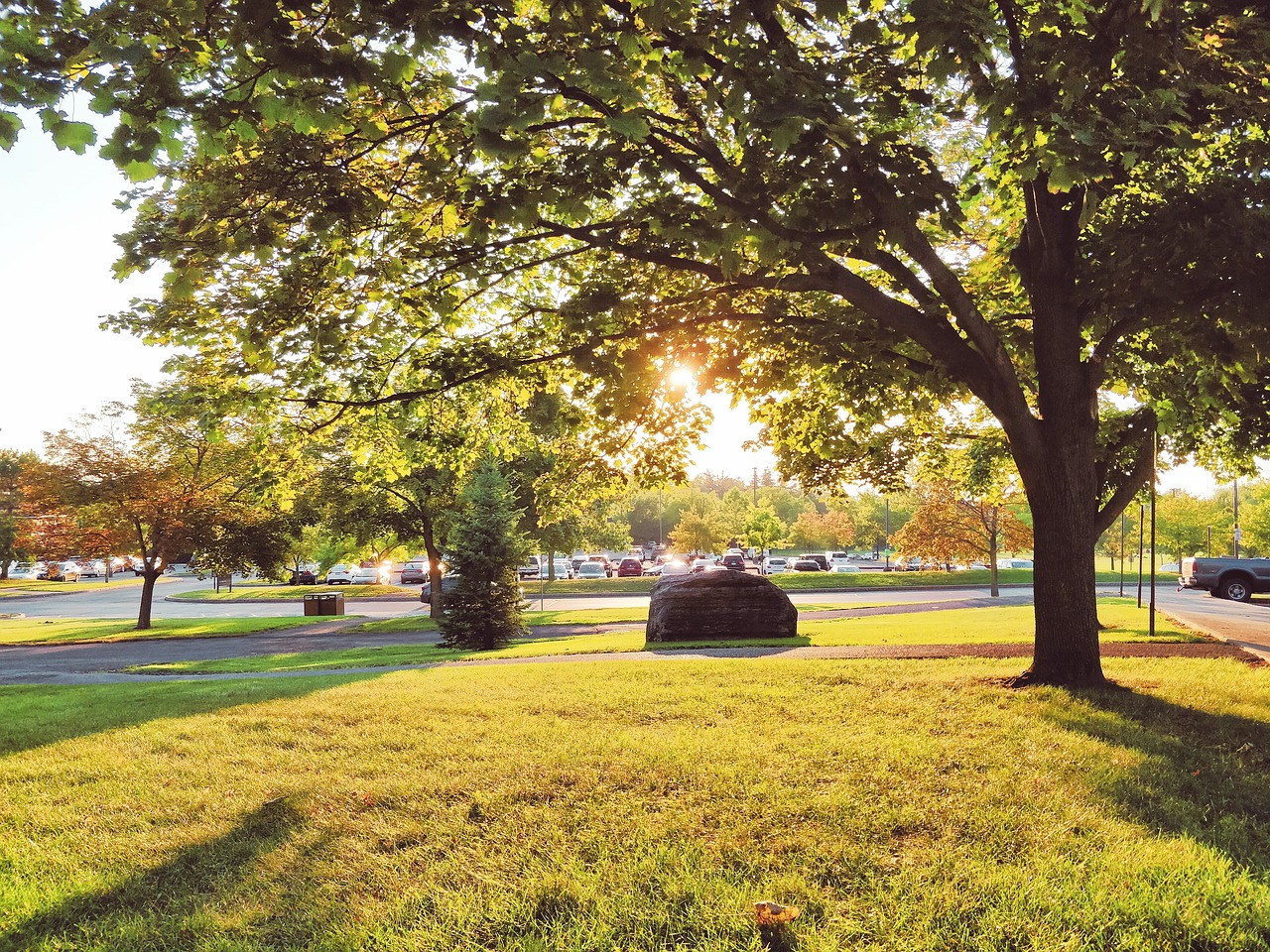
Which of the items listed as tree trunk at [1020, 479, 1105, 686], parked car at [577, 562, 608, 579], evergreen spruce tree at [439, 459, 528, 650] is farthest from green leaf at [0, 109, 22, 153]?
parked car at [577, 562, 608, 579]

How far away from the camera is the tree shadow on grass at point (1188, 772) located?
12.7 ft

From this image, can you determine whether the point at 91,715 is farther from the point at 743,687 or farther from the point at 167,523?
the point at 167,523

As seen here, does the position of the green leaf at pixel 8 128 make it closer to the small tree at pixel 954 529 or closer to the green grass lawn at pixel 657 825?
the green grass lawn at pixel 657 825

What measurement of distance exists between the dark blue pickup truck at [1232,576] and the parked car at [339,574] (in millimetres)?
46020

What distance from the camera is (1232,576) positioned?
26.8 meters

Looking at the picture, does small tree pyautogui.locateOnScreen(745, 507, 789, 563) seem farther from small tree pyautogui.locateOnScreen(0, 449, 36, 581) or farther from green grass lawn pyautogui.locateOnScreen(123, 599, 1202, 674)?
small tree pyautogui.locateOnScreen(0, 449, 36, 581)

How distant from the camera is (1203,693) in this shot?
7199 mm

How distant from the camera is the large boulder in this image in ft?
52.0

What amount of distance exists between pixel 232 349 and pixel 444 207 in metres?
3.21

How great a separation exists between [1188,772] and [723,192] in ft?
17.0

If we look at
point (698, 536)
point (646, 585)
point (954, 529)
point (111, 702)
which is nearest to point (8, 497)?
point (646, 585)

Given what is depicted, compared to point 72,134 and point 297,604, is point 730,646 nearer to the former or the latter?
point 72,134

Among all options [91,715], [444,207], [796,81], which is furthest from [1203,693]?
[91,715]

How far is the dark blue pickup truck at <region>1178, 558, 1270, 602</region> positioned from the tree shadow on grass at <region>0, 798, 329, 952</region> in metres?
32.5
